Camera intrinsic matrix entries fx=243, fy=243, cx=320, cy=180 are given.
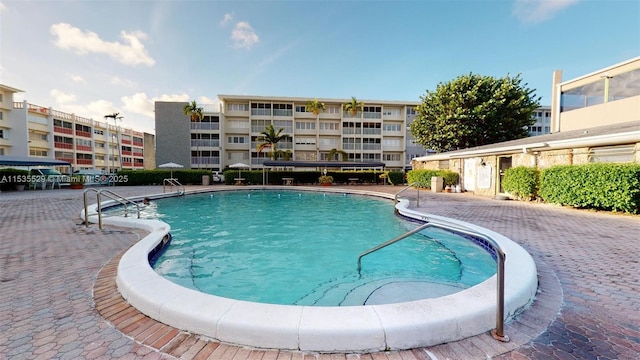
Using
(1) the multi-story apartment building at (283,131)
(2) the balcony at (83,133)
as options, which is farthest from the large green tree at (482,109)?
(2) the balcony at (83,133)

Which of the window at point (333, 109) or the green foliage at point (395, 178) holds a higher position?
the window at point (333, 109)

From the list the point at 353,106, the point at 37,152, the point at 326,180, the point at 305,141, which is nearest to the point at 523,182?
the point at 326,180

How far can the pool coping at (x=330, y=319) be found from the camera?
2.15 m

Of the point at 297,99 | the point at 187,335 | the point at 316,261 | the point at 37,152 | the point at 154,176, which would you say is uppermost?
the point at 297,99

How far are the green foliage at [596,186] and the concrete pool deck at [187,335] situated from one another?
4174mm

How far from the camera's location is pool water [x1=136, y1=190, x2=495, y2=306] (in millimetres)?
4582

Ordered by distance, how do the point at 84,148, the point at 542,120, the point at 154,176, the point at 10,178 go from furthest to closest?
the point at 84,148, the point at 542,120, the point at 154,176, the point at 10,178

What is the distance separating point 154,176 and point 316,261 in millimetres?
26236

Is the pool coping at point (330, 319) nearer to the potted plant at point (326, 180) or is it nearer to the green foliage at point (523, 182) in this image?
the green foliage at point (523, 182)

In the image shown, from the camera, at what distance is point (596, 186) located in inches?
362

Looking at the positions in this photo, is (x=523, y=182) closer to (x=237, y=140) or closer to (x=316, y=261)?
(x=316, y=261)

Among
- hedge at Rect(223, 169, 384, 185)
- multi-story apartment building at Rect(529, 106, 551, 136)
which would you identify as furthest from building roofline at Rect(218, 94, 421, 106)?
multi-story apartment building at Rect(529, 106, 551, 136)

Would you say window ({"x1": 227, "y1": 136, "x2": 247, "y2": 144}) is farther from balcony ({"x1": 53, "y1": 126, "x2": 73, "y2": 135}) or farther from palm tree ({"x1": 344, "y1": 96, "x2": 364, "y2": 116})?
balcony ({"x1": 53, "y1": 126, "x2": 73, "y2": 135})

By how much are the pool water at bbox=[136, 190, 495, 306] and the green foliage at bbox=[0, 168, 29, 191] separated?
20.1 m
